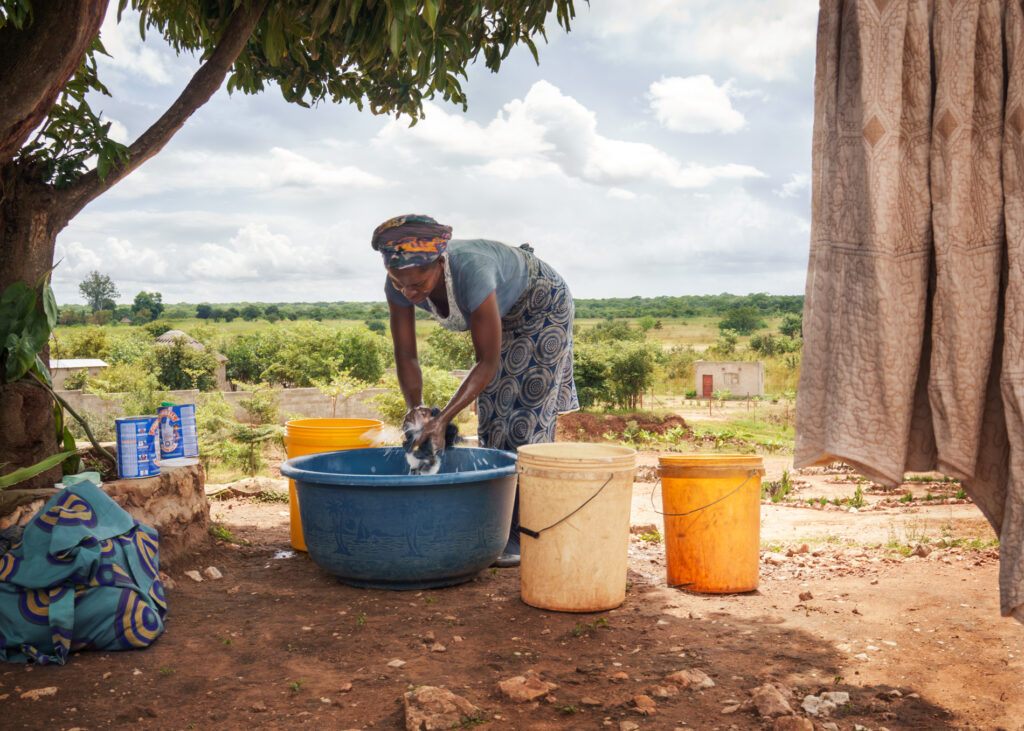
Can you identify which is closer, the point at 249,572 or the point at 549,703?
the point at 549,703

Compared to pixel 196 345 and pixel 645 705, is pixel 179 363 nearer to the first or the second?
pixel 196 345

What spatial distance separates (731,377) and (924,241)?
67.1ft

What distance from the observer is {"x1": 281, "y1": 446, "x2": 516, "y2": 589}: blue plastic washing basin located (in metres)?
3.07

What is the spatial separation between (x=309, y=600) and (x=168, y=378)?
21644mm

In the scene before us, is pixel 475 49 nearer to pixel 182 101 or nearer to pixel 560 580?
pixel 182 101

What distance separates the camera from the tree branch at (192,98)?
360 centimetres

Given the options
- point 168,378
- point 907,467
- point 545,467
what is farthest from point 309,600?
point 168,378

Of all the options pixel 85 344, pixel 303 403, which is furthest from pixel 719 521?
pixel 85 344

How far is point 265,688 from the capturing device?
2.32 m

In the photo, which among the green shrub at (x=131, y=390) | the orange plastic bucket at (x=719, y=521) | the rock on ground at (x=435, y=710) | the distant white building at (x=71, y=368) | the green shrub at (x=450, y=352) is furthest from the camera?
the green shrub at (x=450, y=352)

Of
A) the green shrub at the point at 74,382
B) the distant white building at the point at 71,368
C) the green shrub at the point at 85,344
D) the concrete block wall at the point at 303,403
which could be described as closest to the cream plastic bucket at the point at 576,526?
the concrete block wall at the point at 303,403

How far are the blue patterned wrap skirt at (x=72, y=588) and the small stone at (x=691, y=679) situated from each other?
1.74 meters

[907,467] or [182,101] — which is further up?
[182,101]

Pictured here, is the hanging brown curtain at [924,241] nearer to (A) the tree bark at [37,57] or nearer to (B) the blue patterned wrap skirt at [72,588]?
(B) the blue patterned wrap skirt at [72,588]
